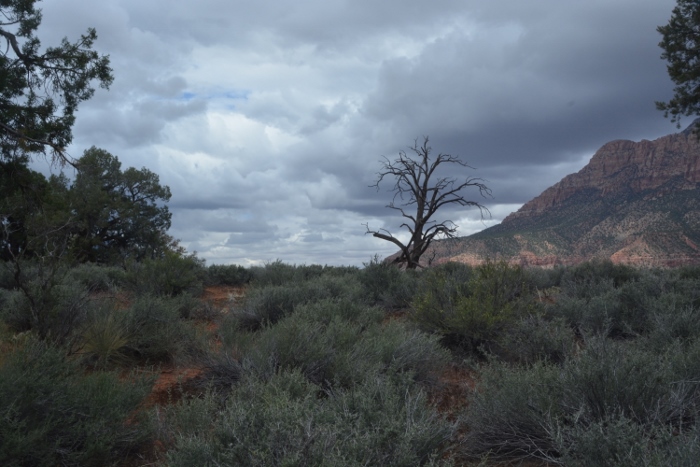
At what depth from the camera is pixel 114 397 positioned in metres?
4.29

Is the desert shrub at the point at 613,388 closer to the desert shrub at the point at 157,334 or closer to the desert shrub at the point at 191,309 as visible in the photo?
the desert shrub at the point at 157,334

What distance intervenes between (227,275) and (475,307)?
12.3 m

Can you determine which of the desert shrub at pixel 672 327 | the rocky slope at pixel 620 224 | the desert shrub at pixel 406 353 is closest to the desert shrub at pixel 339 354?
the desert shrub at pixel 406 353

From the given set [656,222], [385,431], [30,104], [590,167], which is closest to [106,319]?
[385,431]

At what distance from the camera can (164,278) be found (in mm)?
12414

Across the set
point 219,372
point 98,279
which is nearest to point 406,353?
point 219,372

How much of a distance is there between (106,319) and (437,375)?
4.54 m

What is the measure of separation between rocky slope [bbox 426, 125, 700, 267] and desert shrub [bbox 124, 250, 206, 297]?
20.7 meters

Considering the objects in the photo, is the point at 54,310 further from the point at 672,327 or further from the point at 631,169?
the point at 631,169

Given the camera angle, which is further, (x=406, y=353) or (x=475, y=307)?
(x=475, y=307)

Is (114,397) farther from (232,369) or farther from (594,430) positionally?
(594,430)

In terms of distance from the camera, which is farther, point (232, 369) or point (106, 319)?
point (106, 319)

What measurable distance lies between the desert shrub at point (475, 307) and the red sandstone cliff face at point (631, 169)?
54.0 meters

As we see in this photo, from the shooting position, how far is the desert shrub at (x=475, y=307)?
24.3 ft
